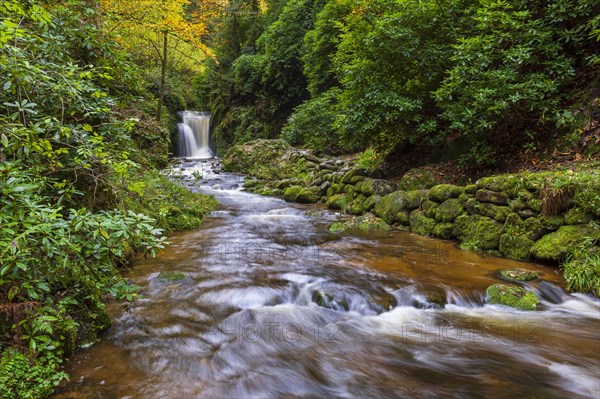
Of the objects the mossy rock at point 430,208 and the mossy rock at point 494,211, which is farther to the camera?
the mossy rock at point 430,208

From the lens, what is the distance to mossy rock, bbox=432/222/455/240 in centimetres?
673

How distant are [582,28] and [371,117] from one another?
4410mm

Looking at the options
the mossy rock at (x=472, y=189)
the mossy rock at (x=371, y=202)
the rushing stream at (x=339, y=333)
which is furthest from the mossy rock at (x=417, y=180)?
the rushing stream at (x=339, y=333)

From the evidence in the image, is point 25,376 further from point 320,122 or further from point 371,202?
point 320,122

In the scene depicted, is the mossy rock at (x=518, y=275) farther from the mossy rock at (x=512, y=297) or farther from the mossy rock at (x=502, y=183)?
the mossy rock at (x=502, y=183)

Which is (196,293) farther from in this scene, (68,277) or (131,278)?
(68,277)

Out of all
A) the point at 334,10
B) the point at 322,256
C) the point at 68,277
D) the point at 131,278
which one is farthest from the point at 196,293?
the point at 334,10

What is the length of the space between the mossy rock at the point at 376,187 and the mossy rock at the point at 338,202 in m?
0.66

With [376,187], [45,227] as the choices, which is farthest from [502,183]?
[45,227]

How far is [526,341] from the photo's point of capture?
3.50 m

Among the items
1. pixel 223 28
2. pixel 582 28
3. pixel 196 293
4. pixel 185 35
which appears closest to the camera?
pixel 196 293

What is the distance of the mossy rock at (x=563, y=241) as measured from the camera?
4742mm

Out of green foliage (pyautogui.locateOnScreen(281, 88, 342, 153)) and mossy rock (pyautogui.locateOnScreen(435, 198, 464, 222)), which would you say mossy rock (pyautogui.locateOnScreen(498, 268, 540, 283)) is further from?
green foliage (pyautogui.locateOnScreen(281, 88, 342, 153))

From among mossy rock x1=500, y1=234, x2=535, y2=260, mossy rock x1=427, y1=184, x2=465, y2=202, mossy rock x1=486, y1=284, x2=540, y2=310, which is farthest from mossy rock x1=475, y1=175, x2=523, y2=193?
mossy rock x1=486, y1=284, x2=540, y2=310
